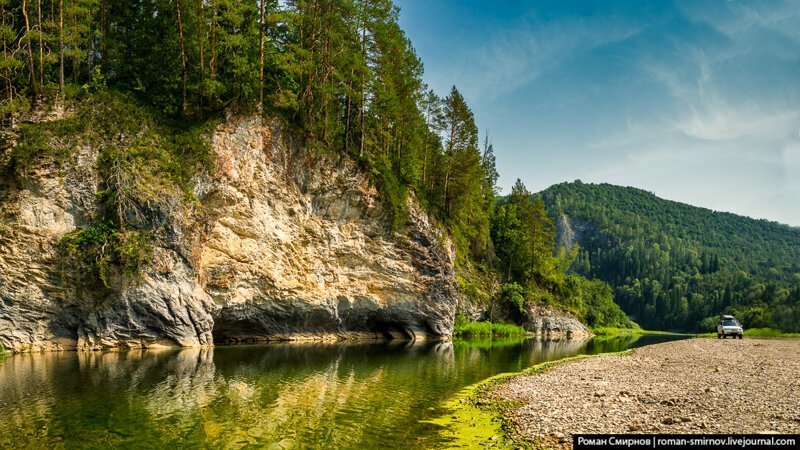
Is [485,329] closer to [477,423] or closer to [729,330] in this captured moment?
[729,330]

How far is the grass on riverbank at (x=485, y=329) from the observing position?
209ft

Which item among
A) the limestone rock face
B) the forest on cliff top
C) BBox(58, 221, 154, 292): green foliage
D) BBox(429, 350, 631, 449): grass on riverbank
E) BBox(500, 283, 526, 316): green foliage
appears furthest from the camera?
the limestone rock face

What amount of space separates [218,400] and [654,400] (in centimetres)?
1608

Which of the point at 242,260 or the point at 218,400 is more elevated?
the point at 242,260

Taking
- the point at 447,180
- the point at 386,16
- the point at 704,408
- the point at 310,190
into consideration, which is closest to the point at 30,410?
the point at 704,408

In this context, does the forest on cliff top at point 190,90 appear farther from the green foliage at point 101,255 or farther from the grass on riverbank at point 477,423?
the grass on riverbank at point 477,423

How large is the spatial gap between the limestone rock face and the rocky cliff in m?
27.9

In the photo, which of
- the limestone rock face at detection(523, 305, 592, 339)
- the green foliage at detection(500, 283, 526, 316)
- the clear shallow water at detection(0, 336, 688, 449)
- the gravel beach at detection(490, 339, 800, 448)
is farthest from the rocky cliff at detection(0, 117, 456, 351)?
the limestone rock face at detection(523, 305, 592, 339)

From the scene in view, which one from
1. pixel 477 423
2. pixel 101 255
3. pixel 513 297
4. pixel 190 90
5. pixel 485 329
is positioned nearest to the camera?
pixel 477 423

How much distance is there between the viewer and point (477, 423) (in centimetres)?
1515

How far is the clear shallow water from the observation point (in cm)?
1303

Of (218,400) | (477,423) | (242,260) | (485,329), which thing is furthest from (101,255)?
(485,329)

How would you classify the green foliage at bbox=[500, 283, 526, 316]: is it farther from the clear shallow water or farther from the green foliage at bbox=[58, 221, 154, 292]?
the green foliage at bbox=[58, 221, 154, 292]

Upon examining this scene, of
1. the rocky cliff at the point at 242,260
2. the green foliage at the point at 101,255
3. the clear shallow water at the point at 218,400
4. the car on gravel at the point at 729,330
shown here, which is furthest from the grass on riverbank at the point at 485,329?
the green foliage at the point at 101,255
